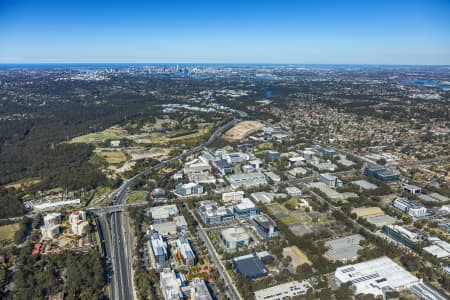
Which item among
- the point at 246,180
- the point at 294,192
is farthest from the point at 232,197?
the point at 294,192

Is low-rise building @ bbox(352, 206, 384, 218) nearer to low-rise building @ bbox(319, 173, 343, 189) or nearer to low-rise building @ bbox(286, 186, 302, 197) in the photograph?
low-rise building @ bbox(319, 173, 343, 189)

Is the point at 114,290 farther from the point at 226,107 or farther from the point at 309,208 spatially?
the point at 226,107

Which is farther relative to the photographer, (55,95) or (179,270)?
(55,95)

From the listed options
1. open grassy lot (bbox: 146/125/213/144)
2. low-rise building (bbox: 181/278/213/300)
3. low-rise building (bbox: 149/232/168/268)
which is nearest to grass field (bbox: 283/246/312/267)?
low-rise building (bbox: 181/278/213/300)

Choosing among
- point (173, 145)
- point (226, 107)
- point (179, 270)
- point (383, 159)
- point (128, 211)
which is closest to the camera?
point (179, 270)

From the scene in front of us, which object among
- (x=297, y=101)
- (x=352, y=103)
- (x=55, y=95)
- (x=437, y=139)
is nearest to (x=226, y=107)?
Result: (x=297, y=101)

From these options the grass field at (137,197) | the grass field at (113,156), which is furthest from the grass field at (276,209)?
the grass field at (113,156)

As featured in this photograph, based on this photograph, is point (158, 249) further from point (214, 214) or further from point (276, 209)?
point (276, 209)
